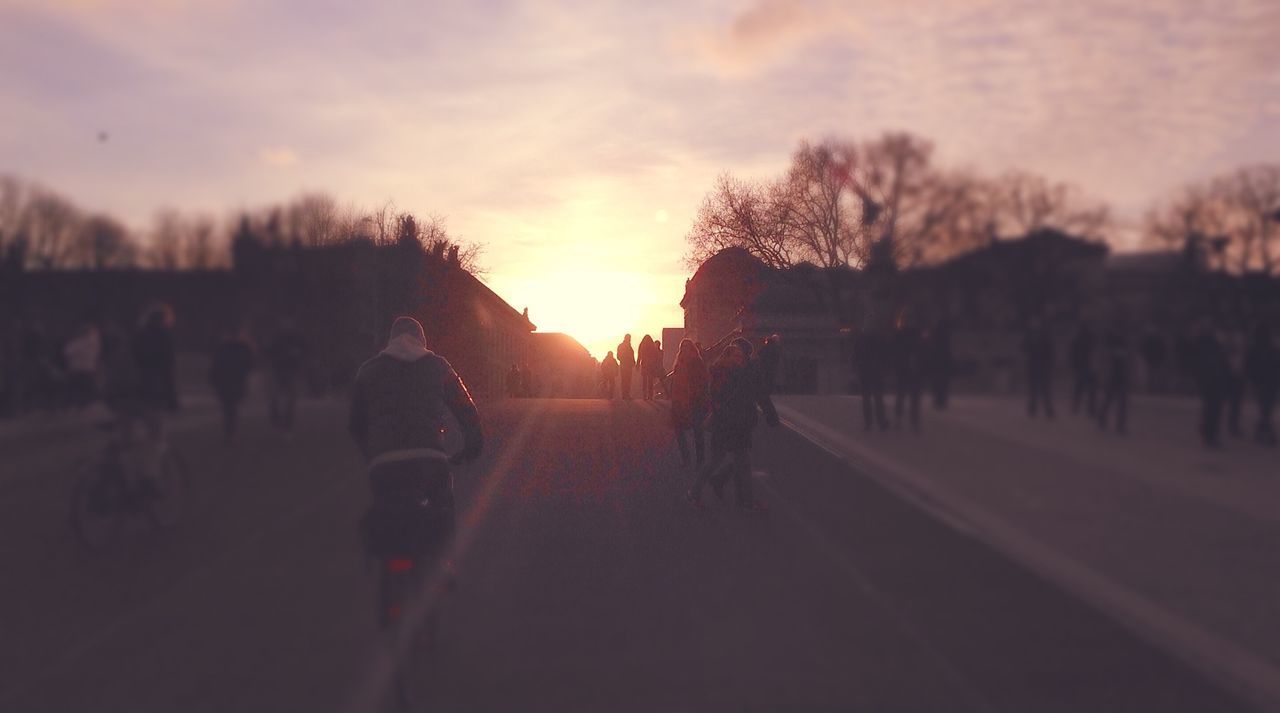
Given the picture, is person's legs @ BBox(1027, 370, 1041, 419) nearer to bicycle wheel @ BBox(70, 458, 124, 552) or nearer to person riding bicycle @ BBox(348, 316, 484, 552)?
person riding bicycle @ BBox(348, 316, 484, 552)

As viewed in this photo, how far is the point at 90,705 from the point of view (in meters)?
5.52

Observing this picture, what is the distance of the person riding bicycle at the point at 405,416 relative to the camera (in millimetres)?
5871

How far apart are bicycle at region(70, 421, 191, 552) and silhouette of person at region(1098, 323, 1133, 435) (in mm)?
7616

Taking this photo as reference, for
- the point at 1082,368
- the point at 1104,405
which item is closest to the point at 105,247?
the point at 1082,368

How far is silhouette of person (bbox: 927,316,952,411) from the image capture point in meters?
5.30

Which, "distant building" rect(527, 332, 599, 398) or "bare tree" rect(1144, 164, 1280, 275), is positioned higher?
"bare tree" rect(1144, 164, 1280, 275)

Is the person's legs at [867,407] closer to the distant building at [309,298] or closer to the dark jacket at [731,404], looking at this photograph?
the distant building at [309,298]

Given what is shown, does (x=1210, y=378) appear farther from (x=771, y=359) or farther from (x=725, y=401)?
(x=725, y=401)

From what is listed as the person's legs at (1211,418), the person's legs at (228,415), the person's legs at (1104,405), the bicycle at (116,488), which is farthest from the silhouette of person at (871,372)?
the bicycle at (116,488)

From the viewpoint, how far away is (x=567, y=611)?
7.55 m

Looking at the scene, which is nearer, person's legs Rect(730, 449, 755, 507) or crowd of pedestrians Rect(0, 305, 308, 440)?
crowd of pedestrians Rect(0, 305, 308, 440)

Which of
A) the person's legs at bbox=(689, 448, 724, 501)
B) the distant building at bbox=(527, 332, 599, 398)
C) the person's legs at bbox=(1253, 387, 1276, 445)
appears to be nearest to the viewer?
the person's legs at bbox=(1253, 387, 1276, 445)

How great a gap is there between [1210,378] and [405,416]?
4655 millimetres

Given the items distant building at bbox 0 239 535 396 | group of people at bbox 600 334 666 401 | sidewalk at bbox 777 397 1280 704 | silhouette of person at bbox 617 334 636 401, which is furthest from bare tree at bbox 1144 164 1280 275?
silhouette of person at bbox 617 334 636 401
